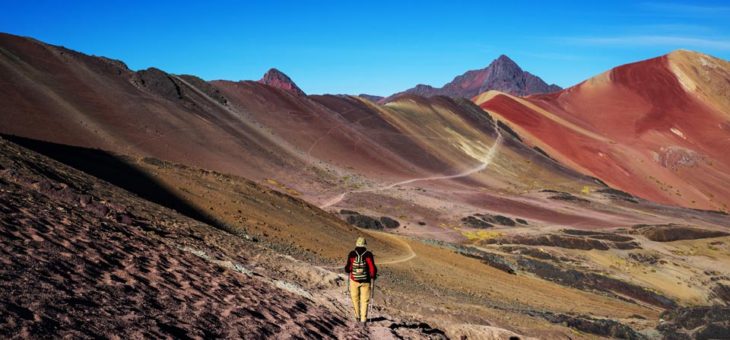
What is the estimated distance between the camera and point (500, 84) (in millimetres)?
173875

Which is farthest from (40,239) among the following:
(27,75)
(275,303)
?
(27,75)

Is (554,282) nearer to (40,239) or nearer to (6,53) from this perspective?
(40,239)

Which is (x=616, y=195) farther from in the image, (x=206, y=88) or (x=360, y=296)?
(x=360, y=296)

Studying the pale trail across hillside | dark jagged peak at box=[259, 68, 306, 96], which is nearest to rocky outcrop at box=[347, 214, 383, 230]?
the pale trail across hillside

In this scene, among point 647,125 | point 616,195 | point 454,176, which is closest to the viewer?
point 454,176

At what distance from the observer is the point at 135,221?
468 inches

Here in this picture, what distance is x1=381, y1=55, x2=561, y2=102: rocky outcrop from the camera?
173625 millimetres

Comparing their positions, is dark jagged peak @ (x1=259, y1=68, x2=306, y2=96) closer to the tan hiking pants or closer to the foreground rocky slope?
the foreground rocky slope

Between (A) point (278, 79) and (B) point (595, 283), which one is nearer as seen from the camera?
(B) point (595, 283)

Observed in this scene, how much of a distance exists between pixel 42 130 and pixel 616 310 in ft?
115

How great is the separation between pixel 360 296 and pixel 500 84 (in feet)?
565

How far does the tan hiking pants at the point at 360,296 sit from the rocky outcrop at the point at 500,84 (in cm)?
16459

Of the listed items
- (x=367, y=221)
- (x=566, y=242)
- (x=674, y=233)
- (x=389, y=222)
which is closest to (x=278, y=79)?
(x=389, y=222)

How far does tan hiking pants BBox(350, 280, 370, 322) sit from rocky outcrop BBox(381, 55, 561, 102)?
540 feet
